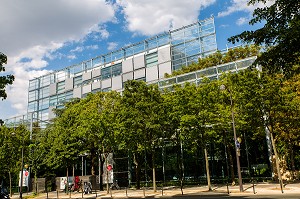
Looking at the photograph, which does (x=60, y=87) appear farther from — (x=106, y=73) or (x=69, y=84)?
(x=106, y=73)

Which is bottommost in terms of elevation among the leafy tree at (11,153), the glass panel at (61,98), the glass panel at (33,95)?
the leafy tree at (11,153)

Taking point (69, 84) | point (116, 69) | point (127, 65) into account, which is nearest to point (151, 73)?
point (127, 65)

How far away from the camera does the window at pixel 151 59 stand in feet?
209

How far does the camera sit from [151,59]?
64438mm

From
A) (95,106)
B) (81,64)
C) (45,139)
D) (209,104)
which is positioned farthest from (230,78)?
(81,64)

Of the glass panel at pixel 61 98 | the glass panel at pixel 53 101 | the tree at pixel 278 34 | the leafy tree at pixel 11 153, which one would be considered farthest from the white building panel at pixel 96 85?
the tree at pixel 278 34

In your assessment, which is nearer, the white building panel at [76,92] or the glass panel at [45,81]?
the white building panel at [76,92]

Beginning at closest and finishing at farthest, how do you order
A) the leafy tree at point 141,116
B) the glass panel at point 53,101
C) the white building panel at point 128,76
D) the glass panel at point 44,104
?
→ 1. the leafy tree at point 141,116
2. the white building panel at point 128,76
3. the glass panel at point 53,101
4. the glass panel at point 44,104

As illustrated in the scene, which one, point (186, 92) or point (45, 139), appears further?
point (45, 139)

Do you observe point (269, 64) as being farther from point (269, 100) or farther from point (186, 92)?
point (186, 92)

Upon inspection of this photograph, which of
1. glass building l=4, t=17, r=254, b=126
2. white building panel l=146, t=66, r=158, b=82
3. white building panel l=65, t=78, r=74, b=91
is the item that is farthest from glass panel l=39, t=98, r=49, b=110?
white building panel l=146, t=66, r=158, b=82

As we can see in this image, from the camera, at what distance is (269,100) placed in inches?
979

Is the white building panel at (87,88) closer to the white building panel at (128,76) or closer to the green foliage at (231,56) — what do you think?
the white building panel at (128,76)

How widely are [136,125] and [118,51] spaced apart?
43797mm
